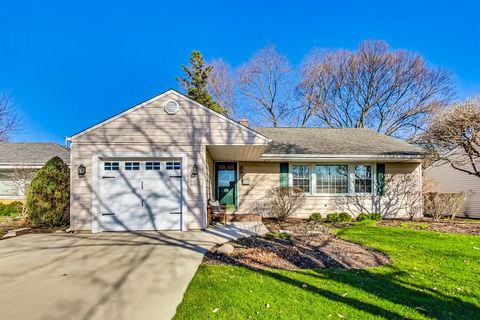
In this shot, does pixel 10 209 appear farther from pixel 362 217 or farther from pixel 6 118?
pixel 6 118

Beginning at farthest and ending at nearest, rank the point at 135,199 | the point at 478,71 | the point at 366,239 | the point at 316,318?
the point at 478,71 → the point at 135,199 → the point at 366,239 → the point at 316,318

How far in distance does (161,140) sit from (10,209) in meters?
9.95

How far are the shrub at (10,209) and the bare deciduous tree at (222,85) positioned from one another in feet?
54.0

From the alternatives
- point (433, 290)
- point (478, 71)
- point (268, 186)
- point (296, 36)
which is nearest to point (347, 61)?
point (296, 36)

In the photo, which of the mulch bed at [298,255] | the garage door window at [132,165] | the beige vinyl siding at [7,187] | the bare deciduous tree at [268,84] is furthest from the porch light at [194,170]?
the bare deciduous tree at [268,84]

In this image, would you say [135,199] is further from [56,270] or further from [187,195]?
[56,270]

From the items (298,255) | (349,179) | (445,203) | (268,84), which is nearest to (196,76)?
(268,84)

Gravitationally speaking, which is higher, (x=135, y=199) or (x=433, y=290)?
(x=135, y=199)

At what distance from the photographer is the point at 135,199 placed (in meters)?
8.31

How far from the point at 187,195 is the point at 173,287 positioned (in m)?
4.39

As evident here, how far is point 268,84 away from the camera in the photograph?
82.4ft

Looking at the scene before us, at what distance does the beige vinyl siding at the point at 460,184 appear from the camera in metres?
14.0

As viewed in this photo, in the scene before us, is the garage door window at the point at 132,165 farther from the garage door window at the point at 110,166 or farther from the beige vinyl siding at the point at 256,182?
the beige vinyl siding at the point at 256,182

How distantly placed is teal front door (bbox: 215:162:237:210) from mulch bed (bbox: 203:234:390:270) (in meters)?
4.97
